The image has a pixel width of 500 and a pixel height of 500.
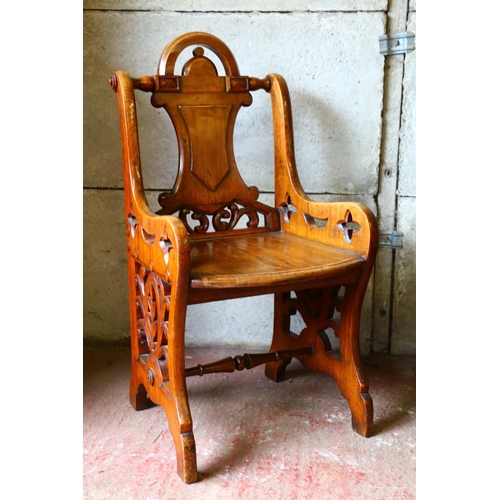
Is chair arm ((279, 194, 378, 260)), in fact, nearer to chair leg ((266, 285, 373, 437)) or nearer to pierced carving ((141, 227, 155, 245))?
chair leg ((266, 285, 373, 437))

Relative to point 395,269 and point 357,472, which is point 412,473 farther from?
point 395,269

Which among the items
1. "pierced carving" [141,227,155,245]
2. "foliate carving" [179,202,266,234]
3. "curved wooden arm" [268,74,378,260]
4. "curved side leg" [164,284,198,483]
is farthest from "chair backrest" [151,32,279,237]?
"curved side leg" [164,284,198,483]

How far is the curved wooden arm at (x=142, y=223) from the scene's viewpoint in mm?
1603

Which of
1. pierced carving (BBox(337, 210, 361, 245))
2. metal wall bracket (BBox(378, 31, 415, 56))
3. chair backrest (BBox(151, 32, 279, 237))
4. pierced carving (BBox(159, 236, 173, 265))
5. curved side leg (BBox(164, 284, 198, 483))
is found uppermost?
metal wall bracket (BBox(378, 31, 415, 56))

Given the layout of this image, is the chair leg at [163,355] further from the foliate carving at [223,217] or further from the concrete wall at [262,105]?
the concrete wall at [262,105]

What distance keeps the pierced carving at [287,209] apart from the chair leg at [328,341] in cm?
31

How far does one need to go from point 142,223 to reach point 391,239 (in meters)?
1.24

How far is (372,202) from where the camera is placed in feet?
8.47

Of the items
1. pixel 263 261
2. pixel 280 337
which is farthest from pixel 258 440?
pixel 263 261

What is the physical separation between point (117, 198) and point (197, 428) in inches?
43.9

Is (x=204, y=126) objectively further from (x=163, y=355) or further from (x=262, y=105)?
(x=163, y=355)

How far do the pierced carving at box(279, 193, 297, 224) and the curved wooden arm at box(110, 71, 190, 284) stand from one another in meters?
0.60

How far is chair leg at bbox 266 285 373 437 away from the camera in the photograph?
6.61 ft

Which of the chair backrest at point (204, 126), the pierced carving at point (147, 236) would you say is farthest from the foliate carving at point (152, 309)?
the chair backrest at point (204, 126)
